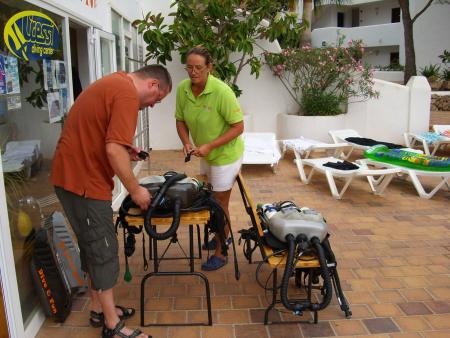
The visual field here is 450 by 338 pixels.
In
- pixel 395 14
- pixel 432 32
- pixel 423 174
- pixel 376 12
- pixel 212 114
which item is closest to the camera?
pixel 212 114

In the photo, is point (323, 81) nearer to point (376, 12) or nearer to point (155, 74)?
point (155, 74)

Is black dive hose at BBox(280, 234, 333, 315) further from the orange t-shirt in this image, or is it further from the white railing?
the white railing

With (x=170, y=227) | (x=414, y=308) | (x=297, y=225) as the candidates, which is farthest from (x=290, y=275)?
(x=414, y=308)

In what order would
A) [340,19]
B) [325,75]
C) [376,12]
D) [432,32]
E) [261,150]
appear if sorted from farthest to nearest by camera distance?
[340,19] < [376,12] < [432,32] < [325,75] < [261,150]

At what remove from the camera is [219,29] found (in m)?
8.10

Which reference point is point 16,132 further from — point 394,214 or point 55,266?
point 394,214

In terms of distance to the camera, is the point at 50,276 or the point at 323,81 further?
the point at 323,81

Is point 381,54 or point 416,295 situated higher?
point 381,54

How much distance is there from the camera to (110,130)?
7.11ft

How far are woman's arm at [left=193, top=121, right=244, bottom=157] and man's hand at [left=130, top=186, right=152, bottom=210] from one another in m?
0.71

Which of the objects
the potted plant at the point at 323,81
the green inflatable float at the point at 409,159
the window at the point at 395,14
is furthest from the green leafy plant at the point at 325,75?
the window at the point at 395,14

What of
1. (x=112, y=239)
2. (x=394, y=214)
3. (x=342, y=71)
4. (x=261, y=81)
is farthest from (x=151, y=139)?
(x=112, y=239)

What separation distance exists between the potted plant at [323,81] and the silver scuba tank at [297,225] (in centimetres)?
607

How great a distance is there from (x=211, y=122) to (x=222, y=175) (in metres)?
0.42
